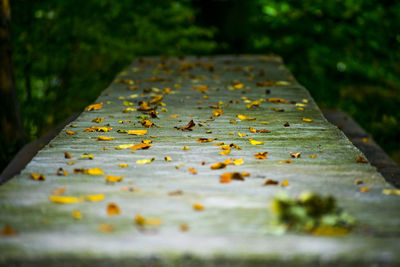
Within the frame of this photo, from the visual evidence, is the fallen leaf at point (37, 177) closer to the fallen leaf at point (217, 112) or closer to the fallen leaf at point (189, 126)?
the fallen leaf at point (189, 126)

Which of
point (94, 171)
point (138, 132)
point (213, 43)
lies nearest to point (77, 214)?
point (94, 171)

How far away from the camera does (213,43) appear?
990 centimetres

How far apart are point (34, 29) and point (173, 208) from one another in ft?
23.4

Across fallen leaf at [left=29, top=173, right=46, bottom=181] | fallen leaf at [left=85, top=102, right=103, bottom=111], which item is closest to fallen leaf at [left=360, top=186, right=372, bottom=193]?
fallen leaf at [left=29, top=173, right=46, bottom=181]

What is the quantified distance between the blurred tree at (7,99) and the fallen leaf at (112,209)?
4.32 metres

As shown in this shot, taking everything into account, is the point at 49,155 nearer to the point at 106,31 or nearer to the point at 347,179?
the point at 347,179

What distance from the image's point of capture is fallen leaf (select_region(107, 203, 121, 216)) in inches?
74.7

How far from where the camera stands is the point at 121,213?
6.24 feet

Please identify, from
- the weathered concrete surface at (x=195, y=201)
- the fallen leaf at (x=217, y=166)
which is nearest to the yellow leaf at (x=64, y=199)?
the weathered concrete surface at (x=195, y=201)

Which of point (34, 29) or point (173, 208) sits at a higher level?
point (173, 208)

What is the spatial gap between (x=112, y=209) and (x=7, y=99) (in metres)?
4.45

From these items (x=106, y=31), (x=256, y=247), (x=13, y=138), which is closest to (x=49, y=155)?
(x=256, y=247)

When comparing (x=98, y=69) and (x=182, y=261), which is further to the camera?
(x=98, y=69)

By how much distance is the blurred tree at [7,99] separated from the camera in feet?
18.5
